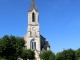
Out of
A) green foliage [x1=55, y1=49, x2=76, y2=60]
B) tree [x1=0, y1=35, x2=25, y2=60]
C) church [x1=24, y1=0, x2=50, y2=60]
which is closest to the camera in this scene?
tree [x1=0, y1=35, x2=25, y2=60]

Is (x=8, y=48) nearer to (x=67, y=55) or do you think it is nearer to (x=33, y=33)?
(x=67, y=55)

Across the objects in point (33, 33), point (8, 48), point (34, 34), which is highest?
point (33, 33)

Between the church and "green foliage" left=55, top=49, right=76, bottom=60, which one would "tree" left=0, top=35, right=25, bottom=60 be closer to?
"green foliage" left=55, top=49, right=76, bottom=60

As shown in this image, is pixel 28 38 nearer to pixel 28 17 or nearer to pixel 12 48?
pixel 28 17

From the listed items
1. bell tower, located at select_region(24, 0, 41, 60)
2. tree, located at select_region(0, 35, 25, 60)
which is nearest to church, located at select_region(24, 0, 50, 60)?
bell tower, located at select_region(24, 0, 41, 60)

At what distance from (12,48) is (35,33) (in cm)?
6321

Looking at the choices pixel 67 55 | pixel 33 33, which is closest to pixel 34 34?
pixel 33 33

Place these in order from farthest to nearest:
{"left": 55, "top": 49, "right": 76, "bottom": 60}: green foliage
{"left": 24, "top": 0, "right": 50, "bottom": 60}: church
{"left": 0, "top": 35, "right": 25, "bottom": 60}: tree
Answer: {"left": 24, "top": 0, "right": 50, "bottom": 60}: church → {"left": 55, "top": 49, "right": 76, "bottom": 60}: green foliage → {"left": 0, "top": 35, "right": 25, "bottom": 60}: tree

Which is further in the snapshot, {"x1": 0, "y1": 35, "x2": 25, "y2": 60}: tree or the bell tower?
the bell tower

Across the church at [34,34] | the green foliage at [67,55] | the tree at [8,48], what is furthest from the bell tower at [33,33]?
Result: the tree at [8,48]

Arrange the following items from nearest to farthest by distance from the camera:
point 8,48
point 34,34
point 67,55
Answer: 1. point 8,48
2. point 67,55
3. point 34,34

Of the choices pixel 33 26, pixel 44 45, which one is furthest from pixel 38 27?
pixel 44 45

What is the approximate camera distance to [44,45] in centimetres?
15575

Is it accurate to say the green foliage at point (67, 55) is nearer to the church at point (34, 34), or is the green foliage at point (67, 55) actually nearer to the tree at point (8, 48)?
the tree at point (8, 48)
